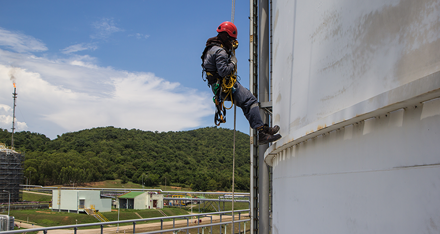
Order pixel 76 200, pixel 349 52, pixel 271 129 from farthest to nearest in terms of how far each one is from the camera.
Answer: pixel 76 200, pixel 271 129, pixel 349 52

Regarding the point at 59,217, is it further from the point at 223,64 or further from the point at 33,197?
the point at 223,64

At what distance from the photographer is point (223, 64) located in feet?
15.2

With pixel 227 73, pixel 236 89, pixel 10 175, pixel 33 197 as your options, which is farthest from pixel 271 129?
pixel 33 197

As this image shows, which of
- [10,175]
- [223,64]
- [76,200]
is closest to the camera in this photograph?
[223,64]

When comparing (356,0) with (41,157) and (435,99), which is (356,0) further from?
(41,157)

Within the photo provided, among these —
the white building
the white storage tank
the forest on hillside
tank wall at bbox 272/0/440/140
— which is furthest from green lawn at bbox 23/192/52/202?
the white storage tank

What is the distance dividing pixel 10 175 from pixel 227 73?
6841 cm

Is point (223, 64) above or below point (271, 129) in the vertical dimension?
above

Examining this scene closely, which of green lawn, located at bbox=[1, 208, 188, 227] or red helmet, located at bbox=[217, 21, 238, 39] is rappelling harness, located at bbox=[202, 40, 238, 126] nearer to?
red helmet, located at bbox=[217, 21, 238, 39]

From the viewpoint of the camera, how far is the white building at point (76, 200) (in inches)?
1849

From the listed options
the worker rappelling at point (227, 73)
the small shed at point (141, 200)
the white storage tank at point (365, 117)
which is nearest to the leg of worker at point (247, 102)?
the worker rappelling at point (227, 73)

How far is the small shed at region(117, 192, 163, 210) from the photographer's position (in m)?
51.8

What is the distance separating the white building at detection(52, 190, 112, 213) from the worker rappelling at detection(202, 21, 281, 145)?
47728mm

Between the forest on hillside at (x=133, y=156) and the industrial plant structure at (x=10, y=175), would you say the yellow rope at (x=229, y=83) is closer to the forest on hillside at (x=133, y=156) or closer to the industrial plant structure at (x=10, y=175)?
the forest on hillside at (x=133, y=156)
